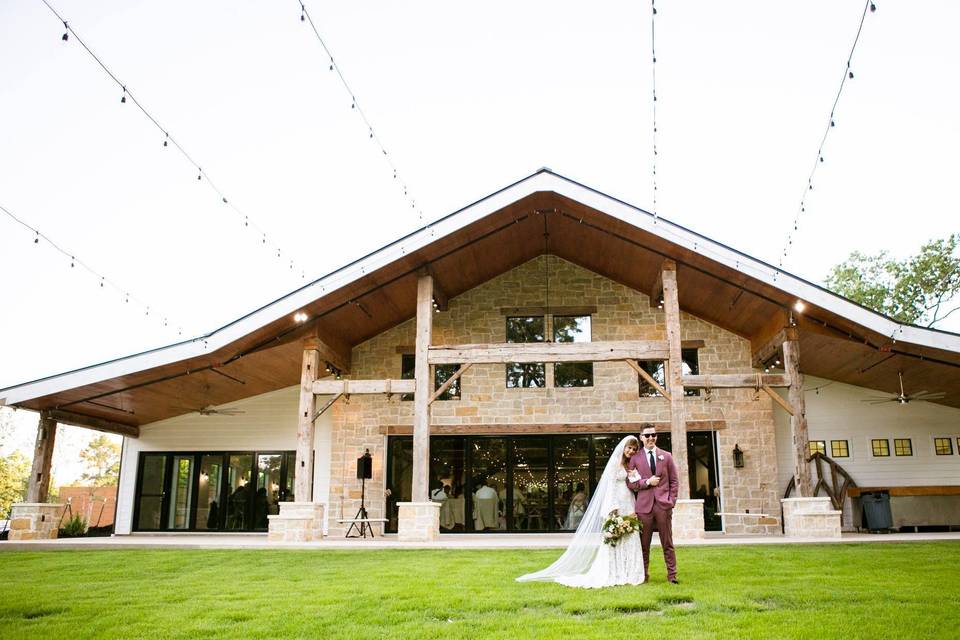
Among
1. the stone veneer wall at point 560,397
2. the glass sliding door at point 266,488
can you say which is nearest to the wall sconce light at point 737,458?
the stone veneer wall at point 560,397

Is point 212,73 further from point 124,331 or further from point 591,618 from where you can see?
point 124,331

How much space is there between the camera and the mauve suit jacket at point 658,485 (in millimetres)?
6352

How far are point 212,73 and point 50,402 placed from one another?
5682mm

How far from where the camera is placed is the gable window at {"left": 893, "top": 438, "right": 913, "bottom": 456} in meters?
13.7

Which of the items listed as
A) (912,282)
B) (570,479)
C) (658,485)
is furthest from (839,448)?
(912,282)

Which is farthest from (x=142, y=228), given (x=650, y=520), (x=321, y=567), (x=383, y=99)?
(x=650, y=520)

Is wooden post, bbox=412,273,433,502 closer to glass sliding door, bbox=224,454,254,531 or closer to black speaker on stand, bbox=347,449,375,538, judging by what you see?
black speaker on stand, bbox=347,449,375,538

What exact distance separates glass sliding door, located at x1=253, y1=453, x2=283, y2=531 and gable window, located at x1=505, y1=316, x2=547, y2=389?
4758 millimetres

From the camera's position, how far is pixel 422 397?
1173cm

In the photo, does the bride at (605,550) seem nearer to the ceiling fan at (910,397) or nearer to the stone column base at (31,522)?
the ceiling fan at (910,397)

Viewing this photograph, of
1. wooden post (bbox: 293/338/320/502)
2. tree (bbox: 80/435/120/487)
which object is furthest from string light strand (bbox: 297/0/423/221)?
tree (bbox: 80/435/120/487)

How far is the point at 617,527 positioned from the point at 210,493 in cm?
1084

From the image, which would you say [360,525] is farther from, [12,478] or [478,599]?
[12,478]

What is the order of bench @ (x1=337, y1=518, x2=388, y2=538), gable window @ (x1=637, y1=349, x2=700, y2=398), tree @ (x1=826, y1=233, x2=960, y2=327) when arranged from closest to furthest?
Result: 1. bench @ (x1=337, y1=518, x2=388, y2=538)
2. gable window @ (x1=637, y1=349, x2=700, y2=398)
3. tree @ (x1=826, y1=233, x2=960, y2=327)
